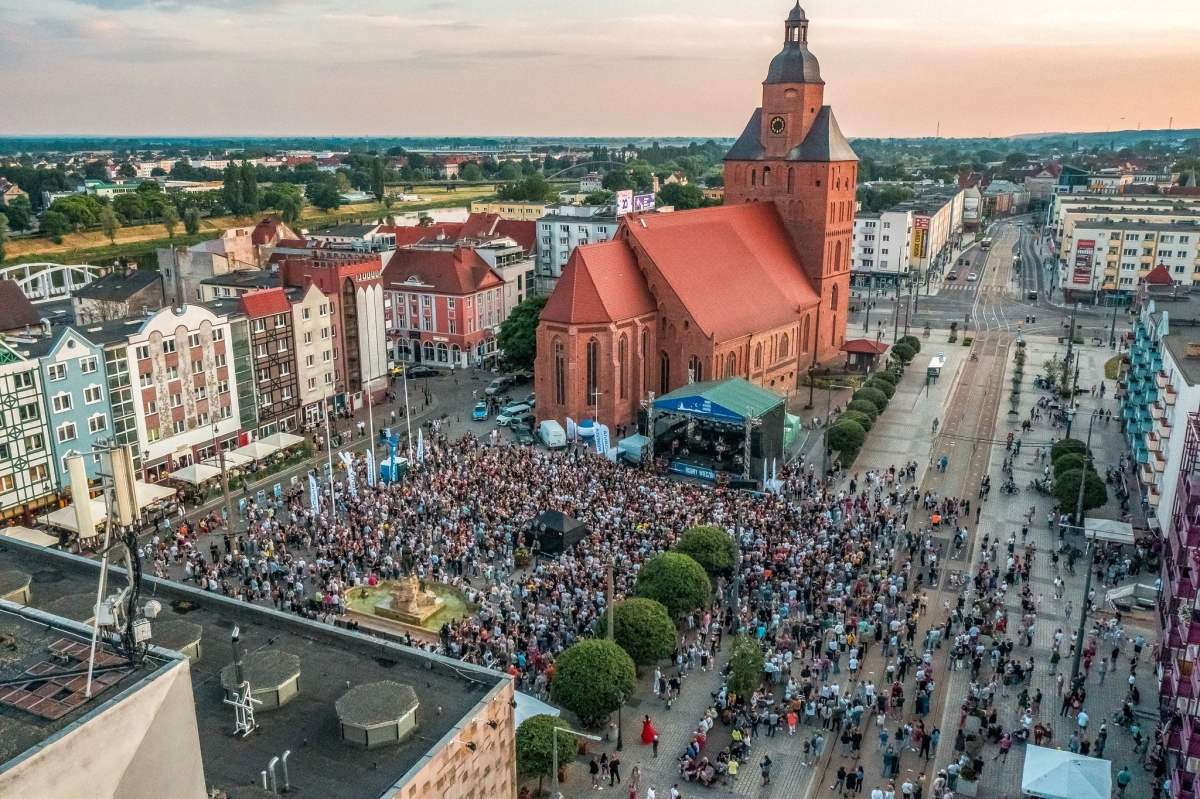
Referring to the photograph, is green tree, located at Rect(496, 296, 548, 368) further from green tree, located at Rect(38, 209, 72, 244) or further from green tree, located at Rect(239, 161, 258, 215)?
green tree, located at Rect(239, 161, 258, 215)

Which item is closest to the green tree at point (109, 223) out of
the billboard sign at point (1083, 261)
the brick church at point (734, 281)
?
the brick church at point (734, 281)

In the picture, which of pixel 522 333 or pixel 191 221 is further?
pixel 191 221

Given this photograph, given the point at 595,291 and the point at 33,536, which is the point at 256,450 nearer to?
the point at 33,536

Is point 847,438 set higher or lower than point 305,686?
lower

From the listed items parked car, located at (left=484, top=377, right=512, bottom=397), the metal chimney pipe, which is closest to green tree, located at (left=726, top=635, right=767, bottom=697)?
the metal chimney pipe

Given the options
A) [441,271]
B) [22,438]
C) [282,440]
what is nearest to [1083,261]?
[441,271]

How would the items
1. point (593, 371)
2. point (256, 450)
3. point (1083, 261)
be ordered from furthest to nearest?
point (1083, 261) < point (593, 371) < point (256, 450)
